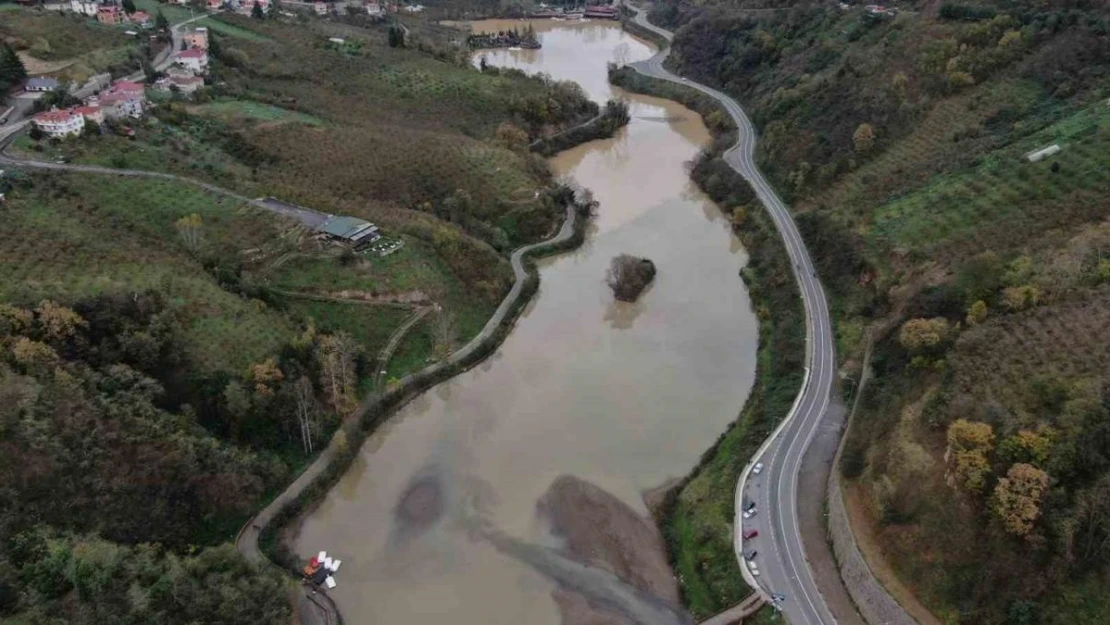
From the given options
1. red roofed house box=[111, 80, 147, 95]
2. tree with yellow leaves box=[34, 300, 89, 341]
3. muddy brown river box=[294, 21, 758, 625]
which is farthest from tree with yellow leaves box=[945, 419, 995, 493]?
red roofed house box=[111, 80, 147, 95]

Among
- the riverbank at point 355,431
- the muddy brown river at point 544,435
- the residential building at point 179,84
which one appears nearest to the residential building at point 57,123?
the residential building at point 179,84

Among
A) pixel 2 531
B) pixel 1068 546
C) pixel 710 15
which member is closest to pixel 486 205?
pixel 2 531

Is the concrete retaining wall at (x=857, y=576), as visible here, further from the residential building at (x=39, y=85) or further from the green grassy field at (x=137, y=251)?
the residential building at (x=39, y=85)

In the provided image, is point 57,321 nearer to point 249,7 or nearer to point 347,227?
point 347,227

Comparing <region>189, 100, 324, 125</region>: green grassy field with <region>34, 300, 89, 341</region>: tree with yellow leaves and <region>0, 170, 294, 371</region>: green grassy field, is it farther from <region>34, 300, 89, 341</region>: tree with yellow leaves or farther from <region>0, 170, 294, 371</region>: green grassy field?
<region>34, 300, 89, 341</region>: tree with yellow leaves

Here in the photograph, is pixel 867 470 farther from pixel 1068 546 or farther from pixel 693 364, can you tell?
pixel 693 364
